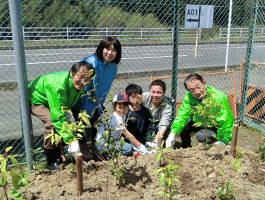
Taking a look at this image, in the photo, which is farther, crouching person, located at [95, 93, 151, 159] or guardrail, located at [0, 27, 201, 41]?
guardrail, located at [0, 27, 201, 41]

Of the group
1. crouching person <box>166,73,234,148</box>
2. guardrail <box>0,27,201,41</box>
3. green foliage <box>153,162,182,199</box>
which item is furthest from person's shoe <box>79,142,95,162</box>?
guardrail <box>0,27,201,41</box>

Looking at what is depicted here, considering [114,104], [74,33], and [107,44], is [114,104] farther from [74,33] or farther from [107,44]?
[74,33]

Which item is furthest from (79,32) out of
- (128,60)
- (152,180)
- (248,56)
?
(128,60)

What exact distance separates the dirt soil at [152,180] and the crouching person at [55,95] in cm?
41

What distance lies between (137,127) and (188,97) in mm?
745

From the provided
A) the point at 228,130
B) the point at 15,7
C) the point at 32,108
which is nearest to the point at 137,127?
the point at 228,130

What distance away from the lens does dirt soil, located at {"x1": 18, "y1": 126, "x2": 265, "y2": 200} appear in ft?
6.54

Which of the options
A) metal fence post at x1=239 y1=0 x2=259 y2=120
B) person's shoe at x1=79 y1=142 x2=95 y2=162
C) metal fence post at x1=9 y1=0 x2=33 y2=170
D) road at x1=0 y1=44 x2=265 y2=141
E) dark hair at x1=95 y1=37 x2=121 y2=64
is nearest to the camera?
metal fence post at x1=9 y1=0 x2=33 y2=170

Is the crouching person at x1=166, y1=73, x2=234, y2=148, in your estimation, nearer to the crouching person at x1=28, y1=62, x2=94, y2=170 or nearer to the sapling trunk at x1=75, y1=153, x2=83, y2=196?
the crouching person at x1=28, y1=62, x2=94, y2=170

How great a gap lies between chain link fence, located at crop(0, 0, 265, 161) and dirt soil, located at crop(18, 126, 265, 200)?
49.5 inches

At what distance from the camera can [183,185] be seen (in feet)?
6.93

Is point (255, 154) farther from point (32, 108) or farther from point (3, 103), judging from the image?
point (3, 103)

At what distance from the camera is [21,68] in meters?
2.49

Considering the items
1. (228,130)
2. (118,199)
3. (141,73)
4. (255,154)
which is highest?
(141,73)
